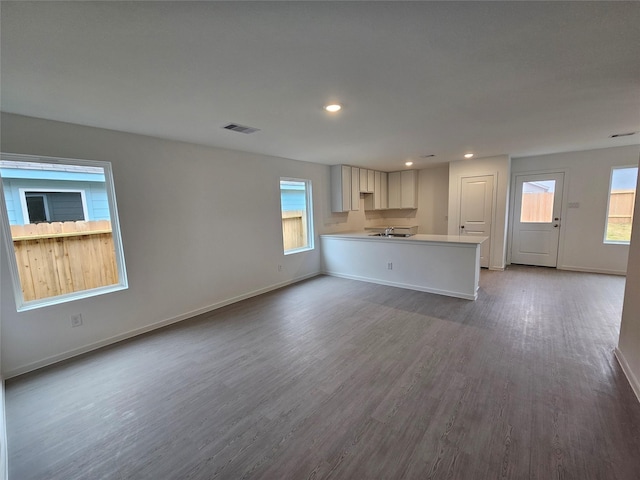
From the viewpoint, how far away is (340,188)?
5672 millimetres

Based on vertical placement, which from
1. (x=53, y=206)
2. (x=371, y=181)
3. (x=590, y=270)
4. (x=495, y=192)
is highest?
(x=371, y=181)

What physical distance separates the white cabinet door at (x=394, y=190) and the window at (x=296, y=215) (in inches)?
106

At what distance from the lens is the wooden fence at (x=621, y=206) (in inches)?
187

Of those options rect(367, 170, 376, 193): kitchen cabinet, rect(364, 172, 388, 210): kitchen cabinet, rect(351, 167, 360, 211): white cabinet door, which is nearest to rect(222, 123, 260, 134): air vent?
rect(351, 167, 360, 211): white cabinet door

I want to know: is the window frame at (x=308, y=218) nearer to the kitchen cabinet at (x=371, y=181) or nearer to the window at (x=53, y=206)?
the kitchen cabinet at (x=371, y=181)

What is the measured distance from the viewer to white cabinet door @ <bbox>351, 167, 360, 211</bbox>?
19.4ft

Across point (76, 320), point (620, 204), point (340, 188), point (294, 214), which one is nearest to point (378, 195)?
point (340, 188)

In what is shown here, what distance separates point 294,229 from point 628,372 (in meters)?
4.50

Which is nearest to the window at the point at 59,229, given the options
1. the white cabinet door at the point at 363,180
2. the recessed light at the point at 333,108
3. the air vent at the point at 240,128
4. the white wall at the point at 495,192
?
the air vent at the point at 240,128

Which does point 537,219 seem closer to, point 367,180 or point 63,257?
point 367,180

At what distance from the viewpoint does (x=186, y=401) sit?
2.03 m

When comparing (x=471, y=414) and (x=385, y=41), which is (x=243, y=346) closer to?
(x=471, y=414)

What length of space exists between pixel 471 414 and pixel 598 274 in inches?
208

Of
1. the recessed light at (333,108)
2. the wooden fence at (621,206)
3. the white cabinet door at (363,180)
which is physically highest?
the recessed light at (333,108)
